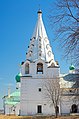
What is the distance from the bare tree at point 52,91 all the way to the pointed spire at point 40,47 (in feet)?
11.2

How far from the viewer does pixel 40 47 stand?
46.1 m

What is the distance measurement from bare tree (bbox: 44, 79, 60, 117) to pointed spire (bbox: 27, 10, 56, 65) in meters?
3.42

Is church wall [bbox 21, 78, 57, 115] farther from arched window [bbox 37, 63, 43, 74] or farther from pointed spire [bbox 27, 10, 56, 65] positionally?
pointed spire [bbox 27, 10, 56, 65]

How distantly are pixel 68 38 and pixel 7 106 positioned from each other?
152 ft

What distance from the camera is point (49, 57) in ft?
153

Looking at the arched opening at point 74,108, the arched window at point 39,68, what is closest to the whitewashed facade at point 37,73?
the arched window at point 39,68

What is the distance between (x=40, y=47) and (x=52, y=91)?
7351 mm

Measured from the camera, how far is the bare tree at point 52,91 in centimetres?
4316

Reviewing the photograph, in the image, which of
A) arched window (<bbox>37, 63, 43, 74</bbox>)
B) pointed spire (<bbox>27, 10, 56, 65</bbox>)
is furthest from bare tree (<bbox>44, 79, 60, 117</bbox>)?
pointed spire (<bbox>27, 10, 56, 65</bbox>)

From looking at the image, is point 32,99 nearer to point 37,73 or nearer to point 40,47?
point 37,73

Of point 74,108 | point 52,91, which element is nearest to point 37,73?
point 52,91

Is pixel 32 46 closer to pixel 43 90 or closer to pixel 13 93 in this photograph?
pixel 43 90

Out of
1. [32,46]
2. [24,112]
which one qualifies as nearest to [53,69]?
[32,46]

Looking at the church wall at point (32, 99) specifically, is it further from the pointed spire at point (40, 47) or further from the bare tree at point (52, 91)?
the pointed spire at point (40, 47)
